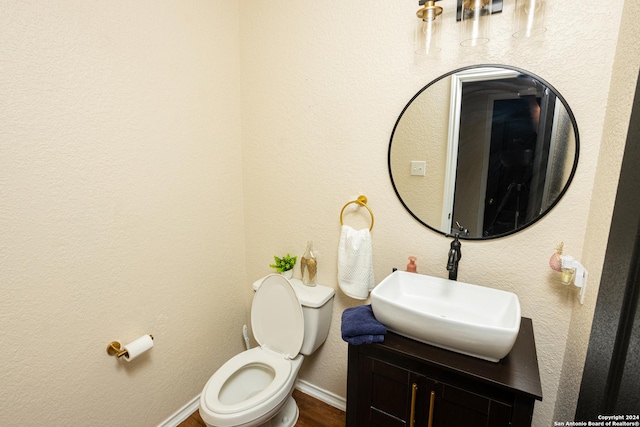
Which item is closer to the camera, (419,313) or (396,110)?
(419,313)

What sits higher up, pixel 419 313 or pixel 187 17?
pixel 187 17

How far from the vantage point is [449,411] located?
1.02 m

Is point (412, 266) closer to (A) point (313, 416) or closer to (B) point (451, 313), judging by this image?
(B) point (451, 313)

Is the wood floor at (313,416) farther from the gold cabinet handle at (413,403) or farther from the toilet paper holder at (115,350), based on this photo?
the gold cabinet handle at (413,403)

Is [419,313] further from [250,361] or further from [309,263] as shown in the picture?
[250,361]

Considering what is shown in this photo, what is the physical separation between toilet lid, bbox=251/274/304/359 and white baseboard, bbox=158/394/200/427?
1.79ft

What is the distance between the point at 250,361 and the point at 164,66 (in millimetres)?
1560

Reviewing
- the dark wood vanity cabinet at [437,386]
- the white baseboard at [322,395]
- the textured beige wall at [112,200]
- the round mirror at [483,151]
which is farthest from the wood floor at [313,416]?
the round mirror at [483,151]

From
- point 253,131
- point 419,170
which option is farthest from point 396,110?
point 253,131

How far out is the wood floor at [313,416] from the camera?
1.69m

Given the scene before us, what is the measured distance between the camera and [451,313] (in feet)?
4.08

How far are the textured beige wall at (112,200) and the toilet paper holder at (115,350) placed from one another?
28 mm

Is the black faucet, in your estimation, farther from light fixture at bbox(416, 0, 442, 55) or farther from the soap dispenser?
light fixture at bbox(416, 0, 442, 55)

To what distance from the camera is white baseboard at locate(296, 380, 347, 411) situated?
1796 millimetres
